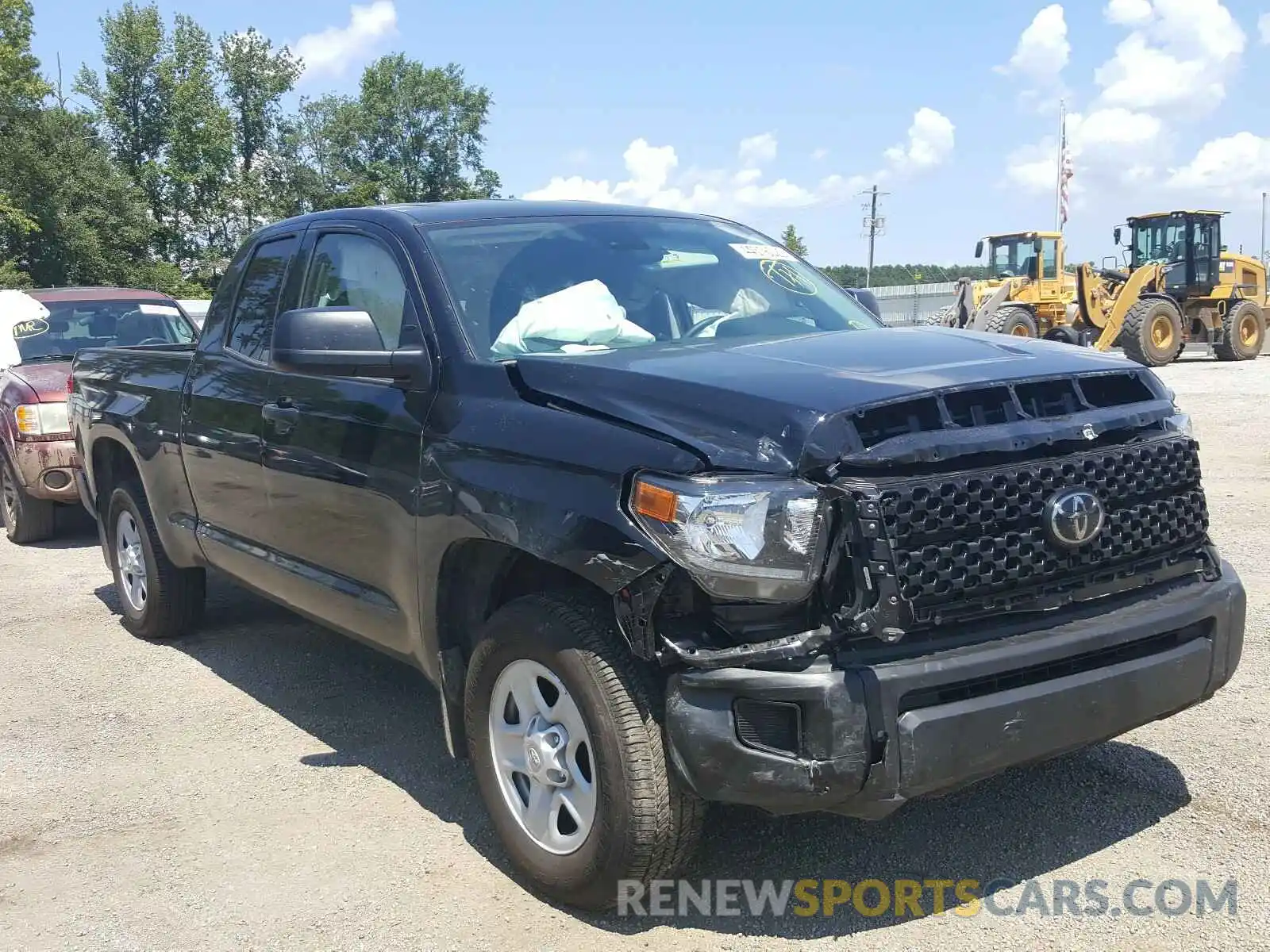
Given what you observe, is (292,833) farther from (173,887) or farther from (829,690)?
(829,690)

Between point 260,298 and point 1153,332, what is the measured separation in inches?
858

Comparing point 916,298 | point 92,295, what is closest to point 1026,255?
point 92,295

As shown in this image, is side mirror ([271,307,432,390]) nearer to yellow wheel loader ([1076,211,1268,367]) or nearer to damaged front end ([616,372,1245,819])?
damaged front end ([616,372,1245,819])

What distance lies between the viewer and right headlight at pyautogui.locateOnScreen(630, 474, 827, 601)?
2812 millimetres

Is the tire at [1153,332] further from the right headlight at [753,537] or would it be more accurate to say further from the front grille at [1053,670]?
the right headlight at [753,537]

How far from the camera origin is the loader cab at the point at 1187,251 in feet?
82.6

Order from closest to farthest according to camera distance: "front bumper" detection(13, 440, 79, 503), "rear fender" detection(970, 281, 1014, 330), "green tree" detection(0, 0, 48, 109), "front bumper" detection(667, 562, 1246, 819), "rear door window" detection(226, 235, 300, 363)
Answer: "front bumper" detection(667, 562, 1246, 819), "rear door window" detection(226, 235, 300, 363), "front bumper" detection(13, 440, 79, 503), "rear fender" detection(970, 281, 1014, 330), "green tree" detection(0, 0, 48, 109)

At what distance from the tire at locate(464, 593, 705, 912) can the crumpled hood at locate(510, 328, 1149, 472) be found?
0.55 m

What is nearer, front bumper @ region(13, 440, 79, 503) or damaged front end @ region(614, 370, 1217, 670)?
damaged front end @ region(614, 370, 1217, 670)

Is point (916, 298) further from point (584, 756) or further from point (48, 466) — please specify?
point (584, 756)

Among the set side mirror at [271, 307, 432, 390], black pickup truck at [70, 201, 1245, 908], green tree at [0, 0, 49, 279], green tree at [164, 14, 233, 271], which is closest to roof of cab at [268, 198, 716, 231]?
black pickup truck at [70, 201, 1245, 908]

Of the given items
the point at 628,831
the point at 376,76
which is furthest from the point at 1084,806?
the point at 376,76

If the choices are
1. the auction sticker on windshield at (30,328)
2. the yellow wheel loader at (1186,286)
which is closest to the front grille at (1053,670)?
the auction sticker on windshield at (30,328)

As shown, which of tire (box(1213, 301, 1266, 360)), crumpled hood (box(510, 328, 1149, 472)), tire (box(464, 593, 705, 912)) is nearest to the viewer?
crumpled hood (box(510, 328, 1149, 472))
